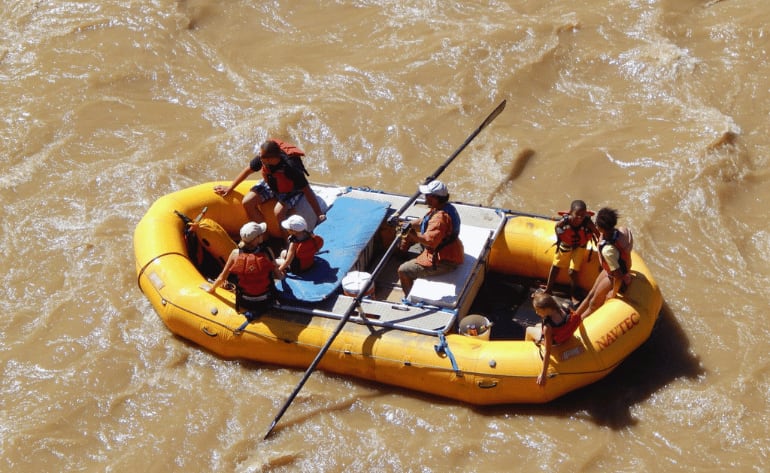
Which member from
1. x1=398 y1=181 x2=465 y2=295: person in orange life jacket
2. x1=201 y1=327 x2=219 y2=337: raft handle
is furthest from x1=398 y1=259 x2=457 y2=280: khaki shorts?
x1=201 y1=327 x2=219 y2=337: raft handle

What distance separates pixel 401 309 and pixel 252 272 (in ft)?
4.07

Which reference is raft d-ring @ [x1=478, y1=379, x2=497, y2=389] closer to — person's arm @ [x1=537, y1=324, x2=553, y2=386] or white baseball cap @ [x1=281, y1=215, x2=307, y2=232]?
person's arm @ [x1=537, y1=324, x2=553, y2=386]

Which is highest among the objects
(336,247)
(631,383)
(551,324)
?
(551,324)

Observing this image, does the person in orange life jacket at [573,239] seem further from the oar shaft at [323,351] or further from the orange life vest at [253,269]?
the orange life vest at [253,269]

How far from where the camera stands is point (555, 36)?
1145 centimetres

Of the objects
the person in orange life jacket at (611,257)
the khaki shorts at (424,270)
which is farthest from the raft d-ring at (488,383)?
the khaki shorts at (424,270)

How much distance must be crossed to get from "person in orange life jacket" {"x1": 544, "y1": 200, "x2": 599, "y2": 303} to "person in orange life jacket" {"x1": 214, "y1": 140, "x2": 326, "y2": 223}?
214 cm

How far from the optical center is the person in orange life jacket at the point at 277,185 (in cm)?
779

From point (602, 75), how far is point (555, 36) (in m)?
0.94

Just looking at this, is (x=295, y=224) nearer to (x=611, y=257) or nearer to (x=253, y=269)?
(x=253, y=269)

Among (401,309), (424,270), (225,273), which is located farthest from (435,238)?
(225,273)

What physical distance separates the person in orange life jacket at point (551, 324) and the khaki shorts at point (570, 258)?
0.95 metres

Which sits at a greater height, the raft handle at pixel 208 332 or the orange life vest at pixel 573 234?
the orange life vest at pixel 573 234

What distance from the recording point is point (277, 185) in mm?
7980
